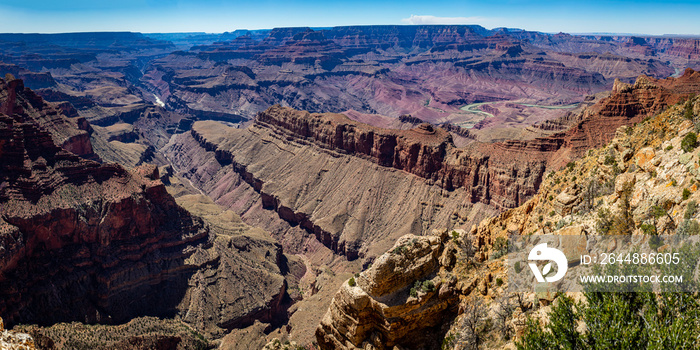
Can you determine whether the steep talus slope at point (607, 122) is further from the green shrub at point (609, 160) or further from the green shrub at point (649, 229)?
the green shrub at point (649, 229)

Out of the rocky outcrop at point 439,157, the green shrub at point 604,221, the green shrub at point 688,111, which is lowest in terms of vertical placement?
the rocky outcrop at point 439,157

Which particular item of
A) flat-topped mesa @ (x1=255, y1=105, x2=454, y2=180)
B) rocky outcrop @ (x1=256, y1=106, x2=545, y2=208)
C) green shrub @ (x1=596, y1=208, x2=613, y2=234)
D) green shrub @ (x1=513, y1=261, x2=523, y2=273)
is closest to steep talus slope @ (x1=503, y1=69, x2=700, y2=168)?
rocky outcrop @ (x1=256, y1=106, x2=545, y2=208)

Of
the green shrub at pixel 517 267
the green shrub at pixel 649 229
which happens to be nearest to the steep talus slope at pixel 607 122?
the green shrub at pixel 517 267

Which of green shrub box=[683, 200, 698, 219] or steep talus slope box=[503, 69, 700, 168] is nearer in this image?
green shrub box=[683, 200, 698, 219]

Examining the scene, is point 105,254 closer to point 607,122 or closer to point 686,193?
point 686,193

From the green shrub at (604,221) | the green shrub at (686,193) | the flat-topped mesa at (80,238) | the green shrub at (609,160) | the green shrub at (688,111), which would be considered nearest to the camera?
the green shrub at (686,193)

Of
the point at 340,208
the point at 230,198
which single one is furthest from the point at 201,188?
the point at 340,208

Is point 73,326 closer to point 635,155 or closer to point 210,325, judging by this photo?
point 210,325

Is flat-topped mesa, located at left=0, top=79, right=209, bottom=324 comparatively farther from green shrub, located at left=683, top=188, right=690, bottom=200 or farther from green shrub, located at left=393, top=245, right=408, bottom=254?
green shrub, located at left=683, top=188, right=690, bottom=200
